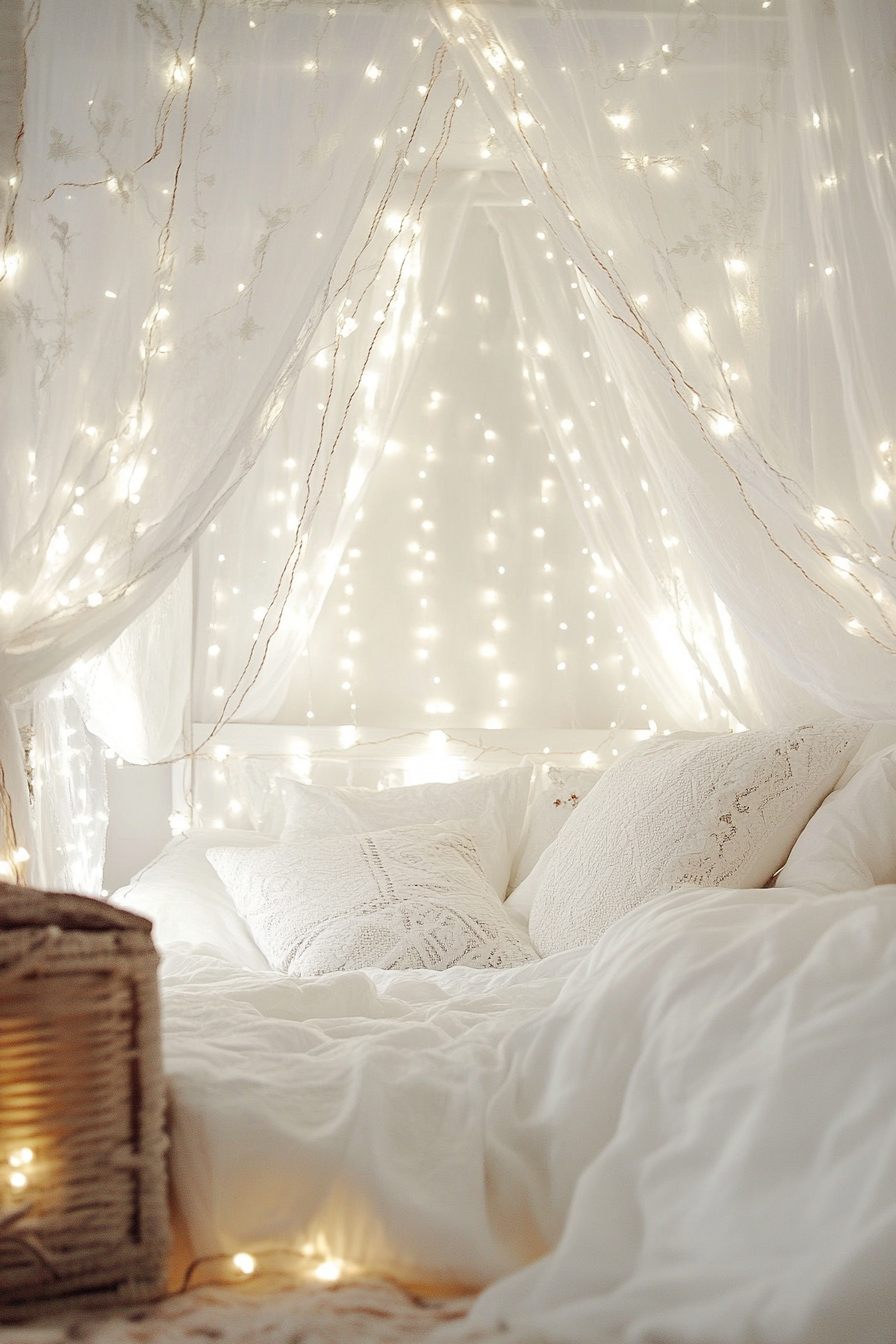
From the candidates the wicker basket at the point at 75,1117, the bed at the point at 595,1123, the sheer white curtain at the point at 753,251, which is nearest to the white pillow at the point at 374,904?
the bed at the point at 595,1123

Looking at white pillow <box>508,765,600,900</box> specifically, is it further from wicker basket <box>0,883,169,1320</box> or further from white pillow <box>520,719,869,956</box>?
wicker basket <box>0,883,169,1320</box>

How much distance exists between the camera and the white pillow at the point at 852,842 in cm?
172

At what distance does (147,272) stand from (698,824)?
4.59 ft

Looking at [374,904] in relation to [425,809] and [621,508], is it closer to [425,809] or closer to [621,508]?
[425,809]

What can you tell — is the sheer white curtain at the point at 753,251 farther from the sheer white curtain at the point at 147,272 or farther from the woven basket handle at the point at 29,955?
the woven basket handle at the point at 29,955

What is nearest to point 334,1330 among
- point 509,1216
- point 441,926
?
point 509,1216

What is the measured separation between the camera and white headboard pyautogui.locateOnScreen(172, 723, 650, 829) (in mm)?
2803

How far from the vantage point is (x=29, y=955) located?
92cm

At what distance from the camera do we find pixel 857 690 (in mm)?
1938

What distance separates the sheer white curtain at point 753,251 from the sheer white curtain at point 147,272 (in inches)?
14.8

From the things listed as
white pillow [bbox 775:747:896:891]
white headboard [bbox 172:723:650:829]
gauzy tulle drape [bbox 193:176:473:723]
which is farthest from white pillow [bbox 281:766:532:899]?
white pillow [bbox 775:747:896:891]

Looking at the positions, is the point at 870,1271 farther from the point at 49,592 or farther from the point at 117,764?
the point at 117,764

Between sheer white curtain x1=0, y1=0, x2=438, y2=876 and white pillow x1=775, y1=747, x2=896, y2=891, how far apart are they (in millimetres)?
1235

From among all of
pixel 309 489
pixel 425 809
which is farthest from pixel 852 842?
pixel 309 489
